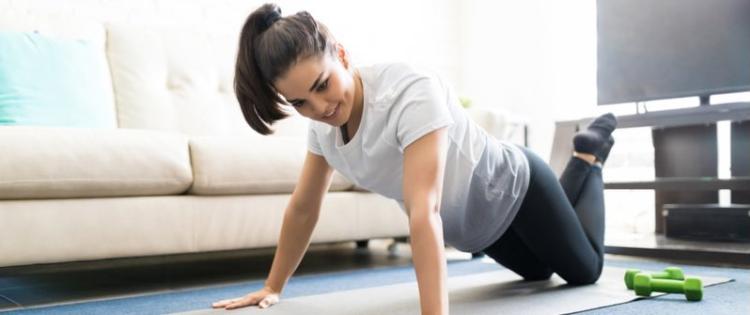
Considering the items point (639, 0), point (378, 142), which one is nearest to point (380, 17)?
point (639, 0)

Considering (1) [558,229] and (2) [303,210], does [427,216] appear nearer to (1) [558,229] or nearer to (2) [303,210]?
(2) [303,210]

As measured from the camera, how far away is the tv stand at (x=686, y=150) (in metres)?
2.26

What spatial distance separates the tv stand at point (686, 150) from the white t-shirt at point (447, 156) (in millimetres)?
1039

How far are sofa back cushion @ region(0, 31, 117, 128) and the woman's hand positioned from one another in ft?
3.43

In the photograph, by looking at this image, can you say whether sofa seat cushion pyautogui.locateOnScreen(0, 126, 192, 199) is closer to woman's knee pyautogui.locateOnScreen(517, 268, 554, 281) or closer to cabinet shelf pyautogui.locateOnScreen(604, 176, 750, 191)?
woman's knee pyautogui.locateOnScreen(517, 268, 554, 281)

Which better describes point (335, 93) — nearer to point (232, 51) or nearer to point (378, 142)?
point (378, 142)

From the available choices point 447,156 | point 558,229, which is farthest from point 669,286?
point 447,156

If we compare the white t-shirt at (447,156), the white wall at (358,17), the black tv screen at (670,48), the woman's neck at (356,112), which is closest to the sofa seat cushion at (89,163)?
the white t-shirt at (447,156)

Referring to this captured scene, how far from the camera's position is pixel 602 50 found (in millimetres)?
2818

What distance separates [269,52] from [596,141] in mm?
998

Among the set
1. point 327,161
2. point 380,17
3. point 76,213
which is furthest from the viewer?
point 380,17

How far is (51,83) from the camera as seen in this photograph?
2162 millimetres

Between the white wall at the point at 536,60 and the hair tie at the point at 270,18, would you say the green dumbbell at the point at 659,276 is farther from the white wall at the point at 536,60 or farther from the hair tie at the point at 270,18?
the white wall at the point at 536,60

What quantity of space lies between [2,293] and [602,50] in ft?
7.65
